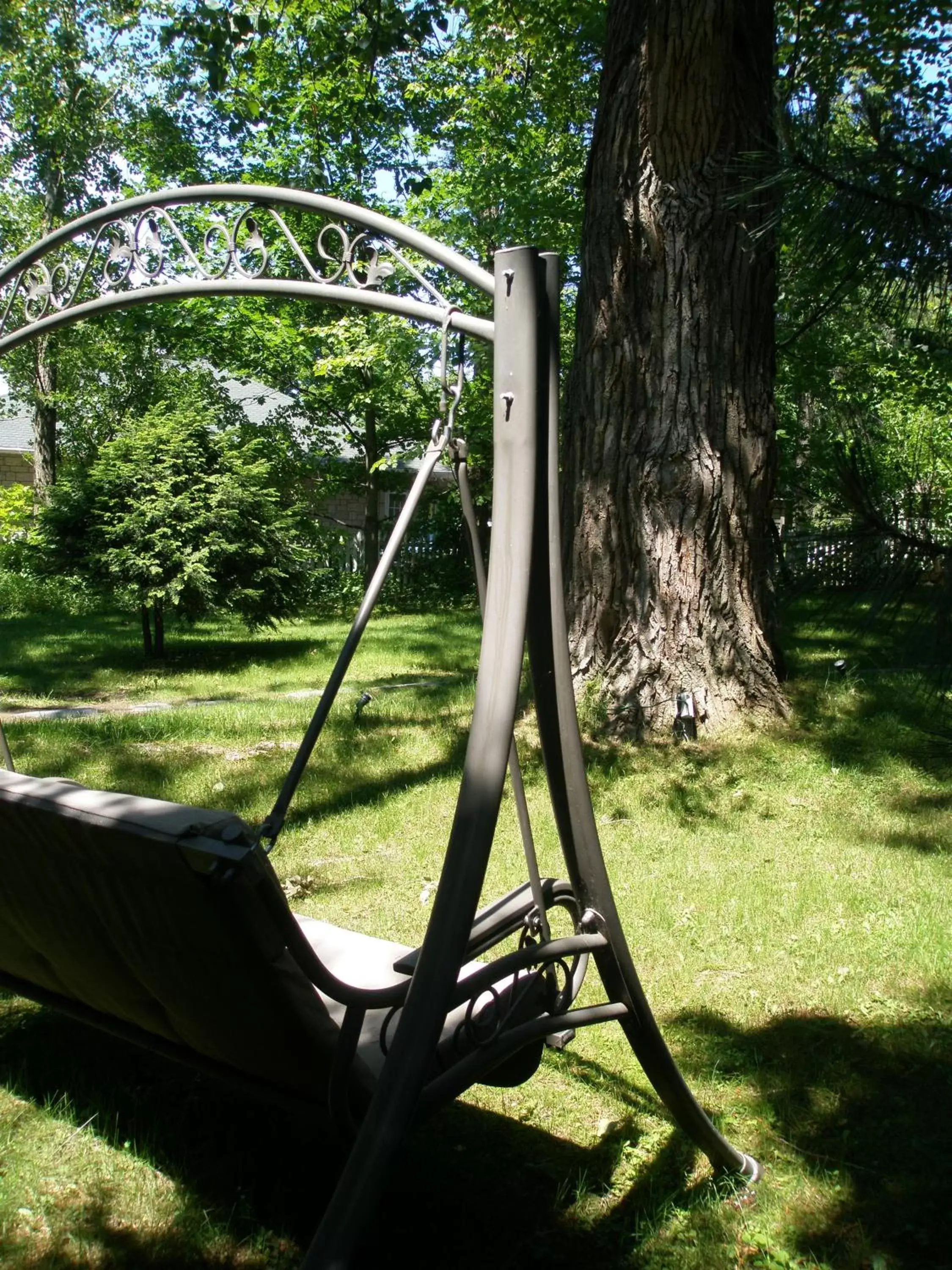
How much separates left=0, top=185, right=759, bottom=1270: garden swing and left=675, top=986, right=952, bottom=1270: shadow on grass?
0.25 m

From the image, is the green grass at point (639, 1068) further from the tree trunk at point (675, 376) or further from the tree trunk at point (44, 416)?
the tree trunk at point (44, 416)

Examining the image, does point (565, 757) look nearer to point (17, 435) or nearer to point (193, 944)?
point (193, 944)

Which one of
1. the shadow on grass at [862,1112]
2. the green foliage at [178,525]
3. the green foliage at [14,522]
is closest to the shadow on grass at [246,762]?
the shadow on grass at [862,1112]

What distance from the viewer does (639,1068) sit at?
328cm

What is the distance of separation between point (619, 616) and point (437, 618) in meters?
10.8

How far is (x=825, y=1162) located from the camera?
2775 millimetres

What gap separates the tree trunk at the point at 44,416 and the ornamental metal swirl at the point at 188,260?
2178 cm

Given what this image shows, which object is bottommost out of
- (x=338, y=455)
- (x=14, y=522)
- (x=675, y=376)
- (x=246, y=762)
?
(x=246, y=762)

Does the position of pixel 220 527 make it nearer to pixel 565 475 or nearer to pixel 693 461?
pixel 565 475

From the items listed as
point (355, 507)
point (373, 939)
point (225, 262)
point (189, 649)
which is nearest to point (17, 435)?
point (355, 507)

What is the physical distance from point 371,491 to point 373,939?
1885cm

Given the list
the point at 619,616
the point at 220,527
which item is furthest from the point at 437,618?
the point at 619,616

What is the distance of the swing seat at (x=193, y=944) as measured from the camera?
1879mm

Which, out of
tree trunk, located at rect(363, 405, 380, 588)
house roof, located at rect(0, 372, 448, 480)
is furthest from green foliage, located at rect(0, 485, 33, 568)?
Answer: tree trunk, located at rect(363, 405, 380, 588)
